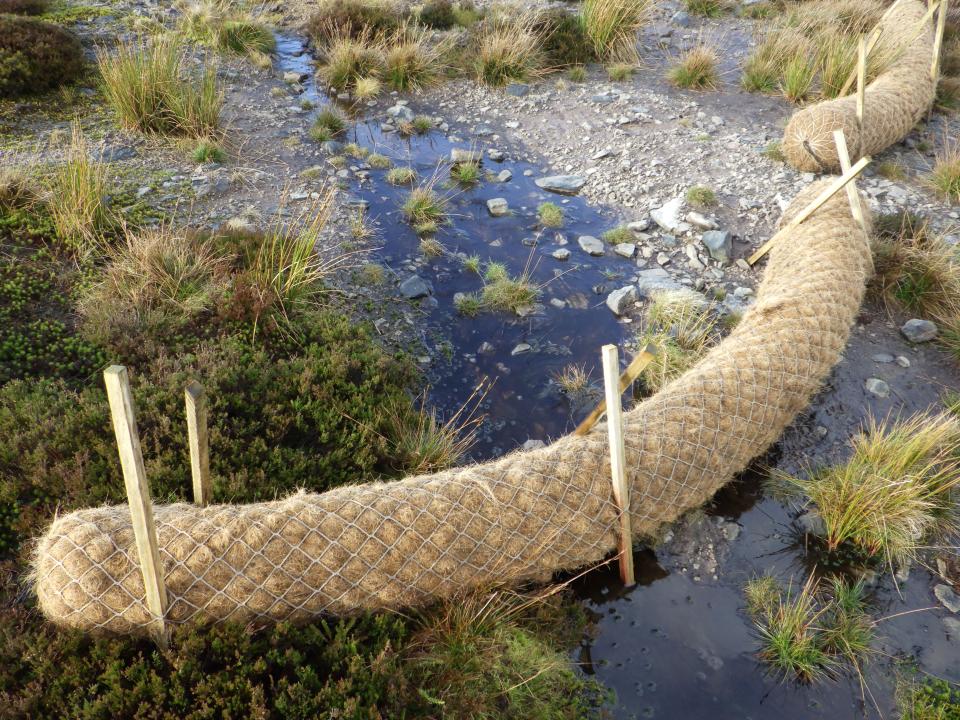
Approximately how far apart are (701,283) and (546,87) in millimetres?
5090

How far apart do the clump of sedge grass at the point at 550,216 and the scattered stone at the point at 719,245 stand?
1571 millimetres

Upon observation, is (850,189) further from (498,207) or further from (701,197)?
(498,207)

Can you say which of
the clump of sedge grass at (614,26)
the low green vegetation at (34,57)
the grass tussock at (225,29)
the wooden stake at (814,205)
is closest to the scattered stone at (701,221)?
the wooden stake at (814,205)

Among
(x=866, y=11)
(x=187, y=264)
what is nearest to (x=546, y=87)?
(x=866, y=11)

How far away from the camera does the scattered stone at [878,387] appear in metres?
5.15

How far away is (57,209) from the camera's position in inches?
225

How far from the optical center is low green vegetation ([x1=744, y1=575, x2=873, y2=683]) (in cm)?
347

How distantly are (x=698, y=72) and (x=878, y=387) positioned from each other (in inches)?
245

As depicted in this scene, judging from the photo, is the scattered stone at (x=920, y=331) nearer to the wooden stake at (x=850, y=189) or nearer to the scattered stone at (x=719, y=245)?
the wooden stake at (x=850, y=189)

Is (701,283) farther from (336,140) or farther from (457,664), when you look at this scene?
(336,140)

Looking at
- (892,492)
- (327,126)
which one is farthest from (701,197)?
(327,126)

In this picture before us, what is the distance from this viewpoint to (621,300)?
19.8 ft

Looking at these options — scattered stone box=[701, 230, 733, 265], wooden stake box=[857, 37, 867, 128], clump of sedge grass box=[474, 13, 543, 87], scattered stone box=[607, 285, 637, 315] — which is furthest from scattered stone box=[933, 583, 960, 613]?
clump of sedge grass box=[474, 13, 543, 87]

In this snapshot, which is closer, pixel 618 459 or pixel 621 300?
pixel 618 459
